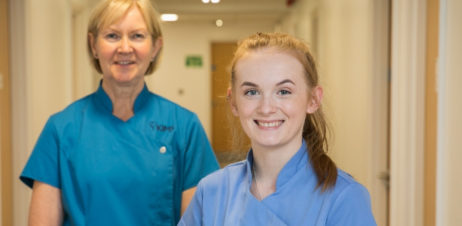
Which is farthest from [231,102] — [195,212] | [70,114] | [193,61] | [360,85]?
[193,61]

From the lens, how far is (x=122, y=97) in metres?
1.53

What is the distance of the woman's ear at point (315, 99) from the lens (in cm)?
119

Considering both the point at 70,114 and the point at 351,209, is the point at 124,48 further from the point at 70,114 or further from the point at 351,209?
the point at 351,209

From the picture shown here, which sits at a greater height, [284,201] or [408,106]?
[408,106]

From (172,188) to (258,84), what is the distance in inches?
20.9

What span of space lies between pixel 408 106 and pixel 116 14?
130 centimetres

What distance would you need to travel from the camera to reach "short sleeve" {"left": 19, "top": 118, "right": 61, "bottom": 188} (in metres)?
1.41

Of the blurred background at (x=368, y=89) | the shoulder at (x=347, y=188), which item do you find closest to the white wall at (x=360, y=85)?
the blurred background at (x=368, y=89)

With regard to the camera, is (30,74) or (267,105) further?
(30,74)

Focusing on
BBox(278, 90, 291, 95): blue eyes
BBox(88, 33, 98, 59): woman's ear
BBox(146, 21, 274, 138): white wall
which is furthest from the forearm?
BBox(146, 21, 274, 138): white wall

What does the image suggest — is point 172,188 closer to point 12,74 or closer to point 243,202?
point 243,202

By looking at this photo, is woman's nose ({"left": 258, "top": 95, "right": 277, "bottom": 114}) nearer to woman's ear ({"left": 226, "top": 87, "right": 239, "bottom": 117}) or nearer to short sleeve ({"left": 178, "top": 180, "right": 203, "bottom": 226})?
woman's ear ({"left": 226, "top": 87, "right": 239, "bottom": 117})

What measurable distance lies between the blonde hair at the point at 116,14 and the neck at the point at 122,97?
14cm

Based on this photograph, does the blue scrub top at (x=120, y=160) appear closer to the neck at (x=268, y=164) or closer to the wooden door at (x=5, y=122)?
the neck at (x=268, y=164)
